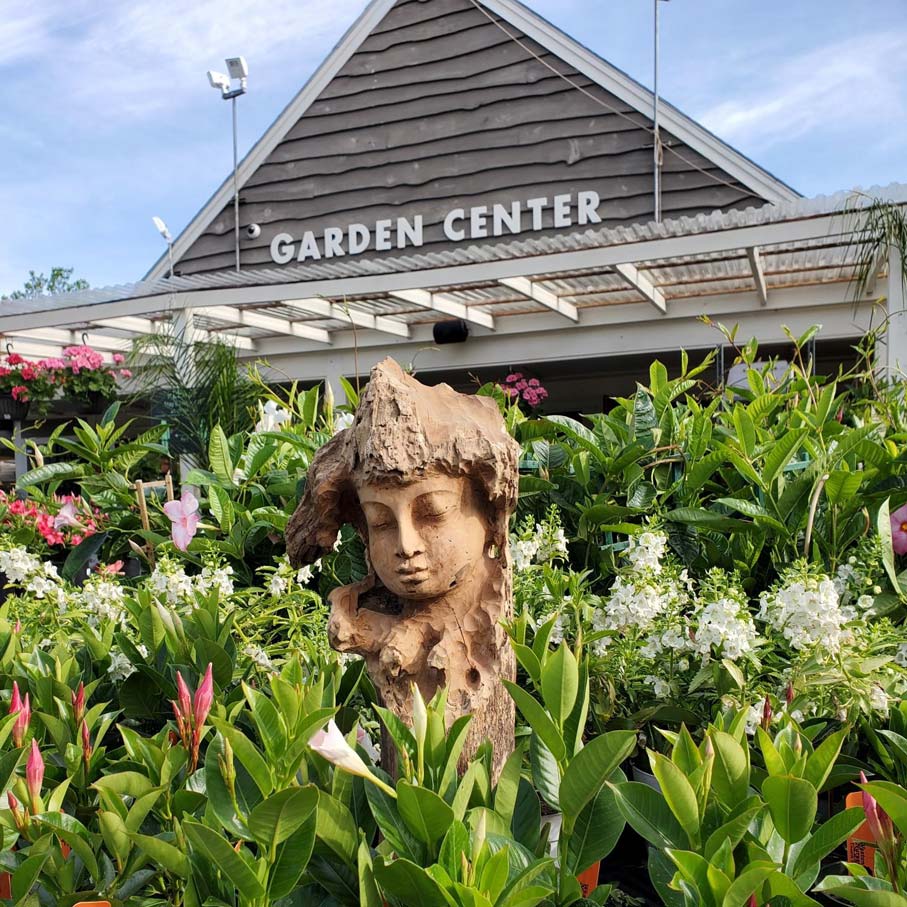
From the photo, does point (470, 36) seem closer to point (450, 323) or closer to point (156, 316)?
point (450, 323)

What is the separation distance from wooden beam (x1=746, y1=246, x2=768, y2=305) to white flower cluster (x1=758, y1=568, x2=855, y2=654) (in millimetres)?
4245

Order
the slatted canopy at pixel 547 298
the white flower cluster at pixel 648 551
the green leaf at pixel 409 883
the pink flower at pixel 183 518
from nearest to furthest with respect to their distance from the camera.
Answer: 1. the green leaf at pixel 409 883
2. the white flower cluster at pixel 648 551
3. the pink flower at pixel 183 518
4. the slatted canopy at pixel 547 298

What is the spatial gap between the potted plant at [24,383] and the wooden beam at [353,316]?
2680 millimetres

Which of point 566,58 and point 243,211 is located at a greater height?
point 566,58

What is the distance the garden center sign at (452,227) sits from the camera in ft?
27.0

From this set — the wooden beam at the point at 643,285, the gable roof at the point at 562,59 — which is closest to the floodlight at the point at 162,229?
the gable roof at the point at 562,59

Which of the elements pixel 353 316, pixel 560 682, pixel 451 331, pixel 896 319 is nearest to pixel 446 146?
pixel 451 331

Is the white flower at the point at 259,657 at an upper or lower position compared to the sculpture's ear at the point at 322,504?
lower

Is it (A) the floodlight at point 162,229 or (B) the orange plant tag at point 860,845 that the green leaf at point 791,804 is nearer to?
(B) the orange plant tag at point 860,845

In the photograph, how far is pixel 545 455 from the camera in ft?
7.72

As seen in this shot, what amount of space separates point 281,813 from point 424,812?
164 millimetres

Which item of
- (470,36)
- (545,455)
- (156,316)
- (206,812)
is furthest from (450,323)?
(206,812)

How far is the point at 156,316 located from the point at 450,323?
259 centimetres

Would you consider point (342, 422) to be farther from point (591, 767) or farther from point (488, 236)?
point (488, 236)
